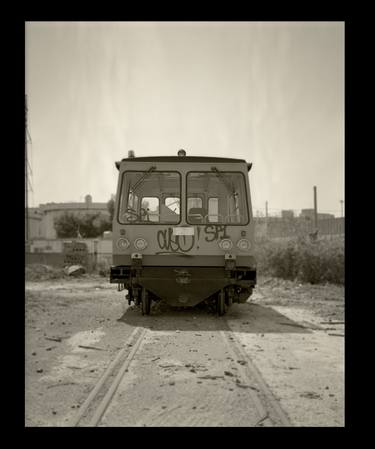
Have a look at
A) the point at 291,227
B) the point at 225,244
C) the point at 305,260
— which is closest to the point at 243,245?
the point at 225,244

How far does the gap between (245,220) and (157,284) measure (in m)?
2.05

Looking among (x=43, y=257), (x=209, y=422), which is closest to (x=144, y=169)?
(x=209, y=422)

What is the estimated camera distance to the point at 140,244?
8078 mm

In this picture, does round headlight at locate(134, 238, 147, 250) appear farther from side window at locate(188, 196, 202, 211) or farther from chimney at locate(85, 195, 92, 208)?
chimney at locate(85, 195, 92, 208)

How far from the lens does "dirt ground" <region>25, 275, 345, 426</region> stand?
142 inches

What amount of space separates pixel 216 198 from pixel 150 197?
51.8 inches

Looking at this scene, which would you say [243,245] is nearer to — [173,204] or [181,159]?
[173,204]

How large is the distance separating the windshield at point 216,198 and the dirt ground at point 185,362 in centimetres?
193

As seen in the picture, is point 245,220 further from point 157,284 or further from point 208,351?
point 208,351

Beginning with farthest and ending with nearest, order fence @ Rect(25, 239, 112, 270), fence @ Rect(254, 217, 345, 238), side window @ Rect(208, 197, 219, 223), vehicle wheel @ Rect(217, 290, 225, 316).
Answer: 1. fence @ Rect(25, 239, 112, 270)
2. fence @ Rect(254, 217, 345, 238)
3. side window @ Rect(208, 197, 219, 223)
4. vehicle wheel @ Rect(217, 290, 225, 316)

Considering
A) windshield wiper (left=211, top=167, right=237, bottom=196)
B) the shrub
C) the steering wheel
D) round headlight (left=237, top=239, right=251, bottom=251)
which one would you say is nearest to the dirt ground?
round headlight (left=237, top=239, right=251, bottom=251)

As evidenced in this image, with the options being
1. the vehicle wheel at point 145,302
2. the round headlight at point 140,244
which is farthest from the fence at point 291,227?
the round headlight at point 140,244
